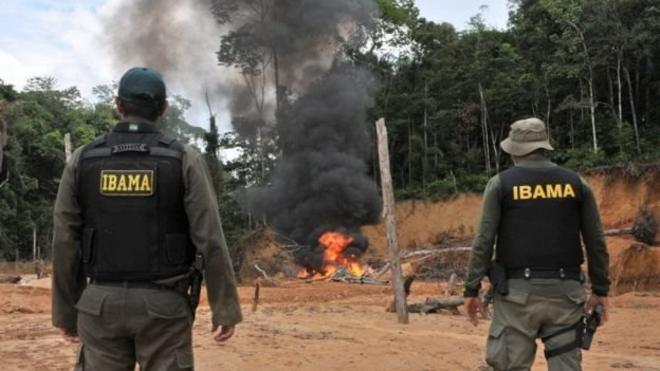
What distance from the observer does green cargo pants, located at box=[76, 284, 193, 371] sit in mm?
2895

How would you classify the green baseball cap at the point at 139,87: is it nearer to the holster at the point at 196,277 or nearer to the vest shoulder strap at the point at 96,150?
the vest shoulder strap at the point at 96,150

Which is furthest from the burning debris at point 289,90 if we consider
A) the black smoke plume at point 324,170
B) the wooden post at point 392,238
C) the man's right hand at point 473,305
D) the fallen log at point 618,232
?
the man's right hand at point 473,305

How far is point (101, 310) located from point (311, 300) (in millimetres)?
14741

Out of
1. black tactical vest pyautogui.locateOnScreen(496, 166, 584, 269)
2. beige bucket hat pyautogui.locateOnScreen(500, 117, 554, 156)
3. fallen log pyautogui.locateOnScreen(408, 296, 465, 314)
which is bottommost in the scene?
fallen log pyautogui.locateOnScreen(408, 296, 465, 314)

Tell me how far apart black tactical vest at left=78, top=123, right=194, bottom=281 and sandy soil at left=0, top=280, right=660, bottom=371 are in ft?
15.1

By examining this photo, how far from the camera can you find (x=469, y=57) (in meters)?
40.0

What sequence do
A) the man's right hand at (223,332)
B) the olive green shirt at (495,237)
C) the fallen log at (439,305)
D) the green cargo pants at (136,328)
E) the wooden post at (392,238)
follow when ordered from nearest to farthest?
1. the green cargo pants at (136,328)
2. the man's right hand at (223,332)
3. the olive green shirt at (495,237)
4. the wooden post at (392,238)
5. the fallen log at (439,305)

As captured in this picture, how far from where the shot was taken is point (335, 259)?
90.6 feet

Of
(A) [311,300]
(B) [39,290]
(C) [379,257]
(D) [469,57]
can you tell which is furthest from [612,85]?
(B) [39,290]

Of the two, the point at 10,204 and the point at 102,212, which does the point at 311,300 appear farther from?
the point at 10,204

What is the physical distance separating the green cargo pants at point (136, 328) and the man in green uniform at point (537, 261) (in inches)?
72.3

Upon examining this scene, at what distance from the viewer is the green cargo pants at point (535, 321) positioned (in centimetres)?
386

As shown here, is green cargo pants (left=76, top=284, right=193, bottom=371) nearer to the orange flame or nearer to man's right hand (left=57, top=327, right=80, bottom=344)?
man's right hand (left=57, top=327, right=80, bottom=344)

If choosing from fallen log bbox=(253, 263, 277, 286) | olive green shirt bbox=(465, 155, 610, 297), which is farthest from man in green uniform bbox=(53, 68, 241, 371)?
fallen log bbox=(253, 263, 277, 286)
